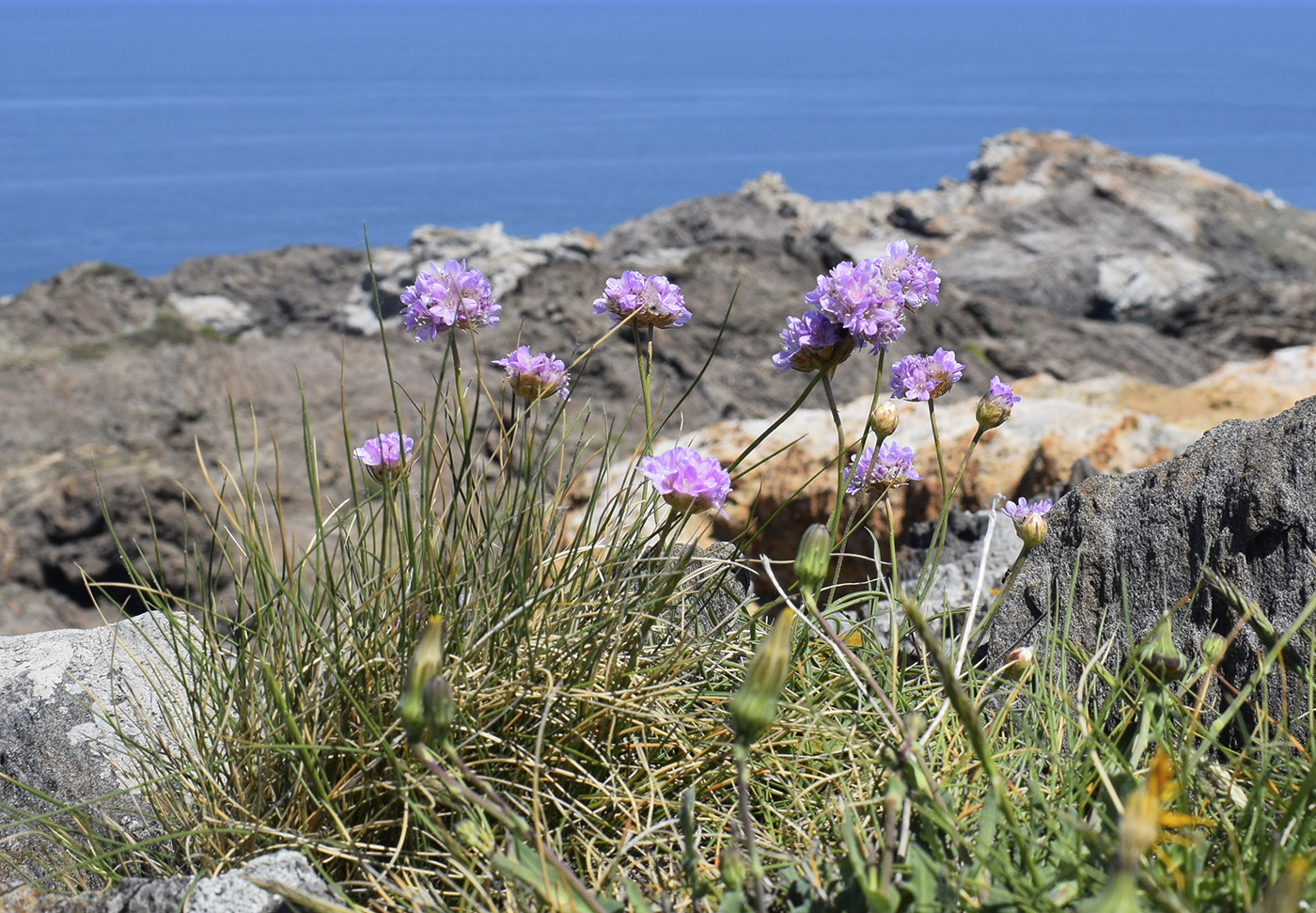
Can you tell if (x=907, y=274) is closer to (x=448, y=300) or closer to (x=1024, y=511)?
(x=1024, y=511)

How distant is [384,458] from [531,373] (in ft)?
1.00

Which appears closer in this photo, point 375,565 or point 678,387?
point 375,565

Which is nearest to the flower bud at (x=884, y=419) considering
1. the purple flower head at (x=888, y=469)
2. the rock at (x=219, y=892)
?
the purple flower head at (x=888, y=469)

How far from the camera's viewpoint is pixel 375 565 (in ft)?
6.94

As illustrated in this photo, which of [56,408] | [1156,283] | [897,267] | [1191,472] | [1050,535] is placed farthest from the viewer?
[1156,283]

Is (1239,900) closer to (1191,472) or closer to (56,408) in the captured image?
(1191,472)

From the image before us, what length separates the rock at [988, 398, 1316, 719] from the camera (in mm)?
2141

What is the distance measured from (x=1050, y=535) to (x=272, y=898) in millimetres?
1842

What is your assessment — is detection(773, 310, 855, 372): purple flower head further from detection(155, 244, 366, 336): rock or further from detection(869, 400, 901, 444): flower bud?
detection(155, 244, 366, 336): rock

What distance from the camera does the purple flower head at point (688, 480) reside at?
1.65m

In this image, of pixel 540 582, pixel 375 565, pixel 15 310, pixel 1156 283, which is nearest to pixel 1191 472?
pixel 540 582

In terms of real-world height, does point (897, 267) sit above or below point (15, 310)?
above

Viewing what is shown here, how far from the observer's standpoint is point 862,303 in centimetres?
183

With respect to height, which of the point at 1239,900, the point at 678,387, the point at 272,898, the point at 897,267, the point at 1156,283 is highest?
the point at 897,267
